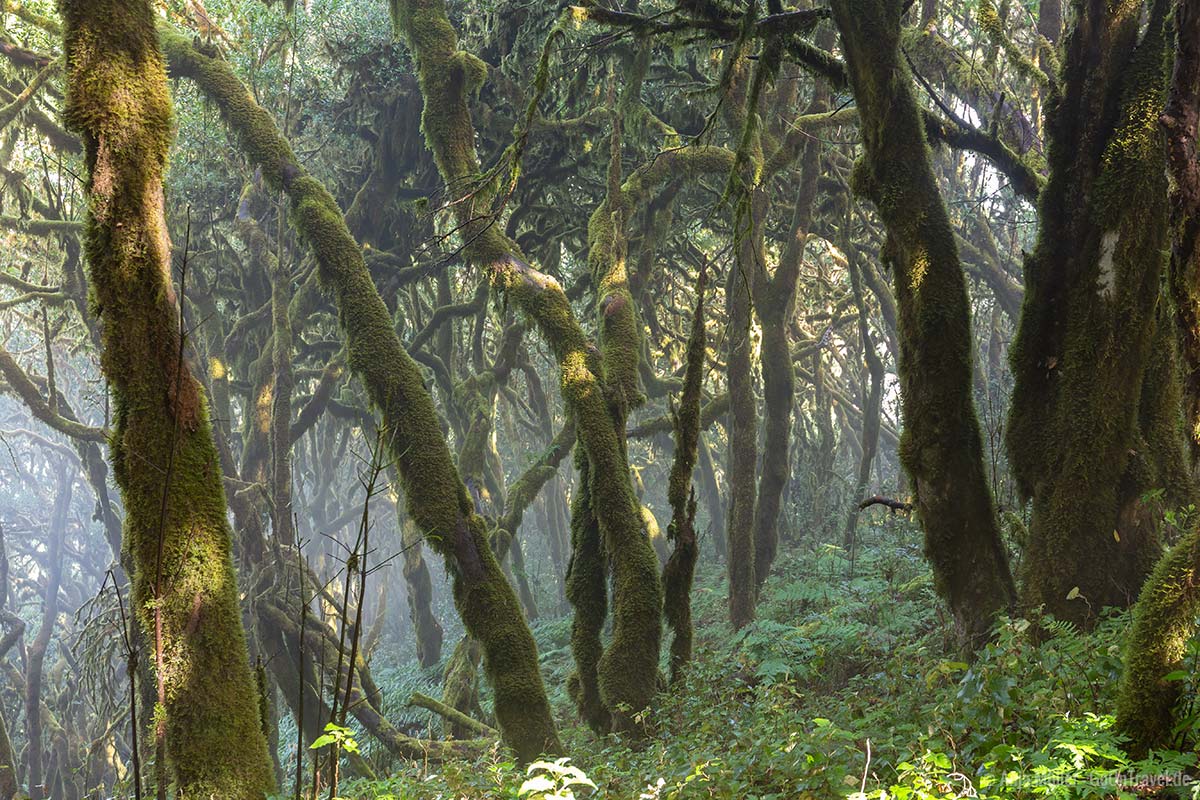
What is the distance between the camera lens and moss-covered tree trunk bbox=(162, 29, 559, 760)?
734 centimetres

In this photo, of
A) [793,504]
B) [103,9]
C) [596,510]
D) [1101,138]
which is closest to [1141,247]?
[1101,138]

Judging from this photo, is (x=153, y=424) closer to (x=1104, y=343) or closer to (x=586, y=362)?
(x=586, y=362)

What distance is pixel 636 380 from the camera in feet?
29.0

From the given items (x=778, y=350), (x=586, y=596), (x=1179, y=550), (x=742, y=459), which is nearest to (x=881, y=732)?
(x=1179, y=550)

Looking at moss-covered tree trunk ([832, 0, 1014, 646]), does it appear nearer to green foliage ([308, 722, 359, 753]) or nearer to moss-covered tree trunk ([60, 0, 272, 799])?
green foliage ([308, 722, 359, 753])

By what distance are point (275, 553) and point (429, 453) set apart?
15.3 feet

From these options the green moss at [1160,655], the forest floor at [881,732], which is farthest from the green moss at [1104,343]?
the green moss at [1160,655]

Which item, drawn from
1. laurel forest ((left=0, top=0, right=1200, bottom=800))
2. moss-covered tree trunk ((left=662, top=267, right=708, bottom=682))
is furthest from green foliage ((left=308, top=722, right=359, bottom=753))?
moss-covered tree trunk ((left=662, top=267, right=708, bottom=682))

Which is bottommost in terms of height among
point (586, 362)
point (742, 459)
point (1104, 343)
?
point (1104, 343)

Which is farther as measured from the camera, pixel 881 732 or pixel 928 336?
pixel 928 336

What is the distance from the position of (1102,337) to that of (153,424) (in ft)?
17.7

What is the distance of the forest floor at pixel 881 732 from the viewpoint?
3178 mm

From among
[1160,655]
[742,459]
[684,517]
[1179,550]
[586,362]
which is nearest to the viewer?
[1160,655]

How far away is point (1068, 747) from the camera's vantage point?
3.02m
